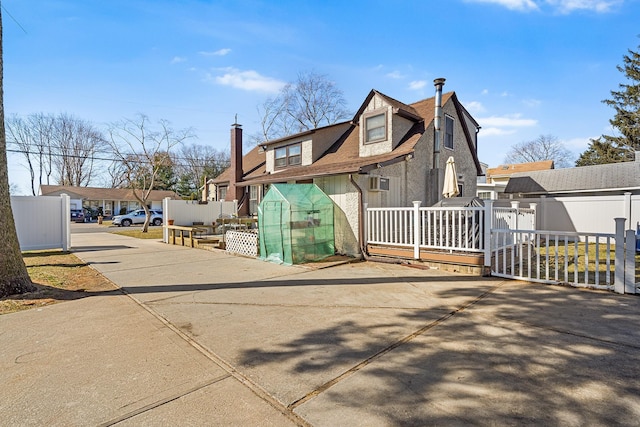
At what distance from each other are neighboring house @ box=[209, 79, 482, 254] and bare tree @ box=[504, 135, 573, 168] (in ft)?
127

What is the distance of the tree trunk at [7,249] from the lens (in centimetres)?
559

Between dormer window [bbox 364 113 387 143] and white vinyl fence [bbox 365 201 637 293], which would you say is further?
dormer window [bbox 364 113 387 143]

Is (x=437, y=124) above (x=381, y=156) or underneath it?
above

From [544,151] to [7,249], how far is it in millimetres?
55692

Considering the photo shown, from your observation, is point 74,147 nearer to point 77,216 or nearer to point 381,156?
point 77,216

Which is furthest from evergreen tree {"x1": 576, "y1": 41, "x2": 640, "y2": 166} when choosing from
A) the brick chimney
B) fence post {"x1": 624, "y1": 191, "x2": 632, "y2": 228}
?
the brick chimney

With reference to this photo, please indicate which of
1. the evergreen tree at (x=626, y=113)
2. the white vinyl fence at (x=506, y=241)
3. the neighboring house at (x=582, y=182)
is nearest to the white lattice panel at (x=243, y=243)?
the white vinyl fence at (x=506, y=241)

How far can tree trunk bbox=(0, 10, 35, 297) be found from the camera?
559 cm

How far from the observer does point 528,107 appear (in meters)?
17.9

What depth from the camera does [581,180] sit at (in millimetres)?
17188

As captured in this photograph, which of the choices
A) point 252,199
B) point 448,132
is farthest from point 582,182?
point 252,199

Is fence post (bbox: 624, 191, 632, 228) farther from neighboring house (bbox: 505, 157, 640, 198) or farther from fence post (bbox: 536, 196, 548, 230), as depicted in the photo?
neighboring house (bbox: 505, 157, 640, 198)

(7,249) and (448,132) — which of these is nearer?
(7,249)

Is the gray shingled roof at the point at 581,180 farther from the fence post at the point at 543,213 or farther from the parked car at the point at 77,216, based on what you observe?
the parked car at the point at 77,216
